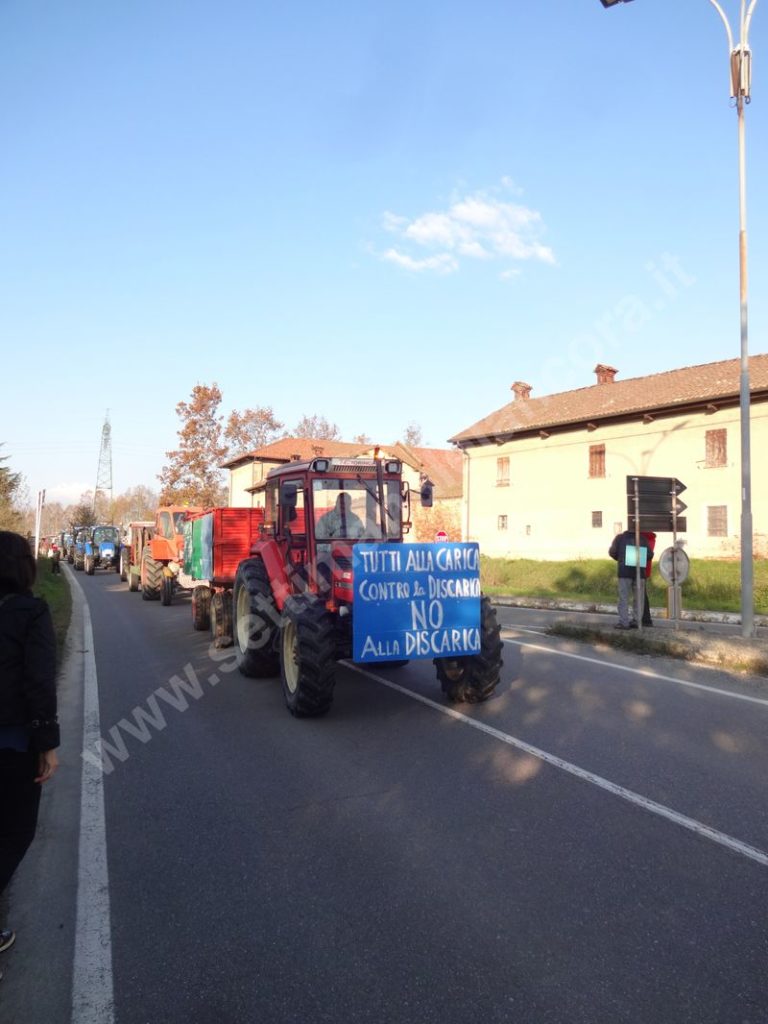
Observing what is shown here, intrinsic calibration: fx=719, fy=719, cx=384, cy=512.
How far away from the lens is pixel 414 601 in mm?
6715

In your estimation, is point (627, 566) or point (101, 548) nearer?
point (627, 566)

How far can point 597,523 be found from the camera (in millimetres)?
32250

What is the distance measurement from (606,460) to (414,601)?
89.2 feet

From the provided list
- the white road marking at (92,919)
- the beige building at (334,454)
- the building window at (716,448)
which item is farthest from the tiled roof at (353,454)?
the white road marking at (92,919)

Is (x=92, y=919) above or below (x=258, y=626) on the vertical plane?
below

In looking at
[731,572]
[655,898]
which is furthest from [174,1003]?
[731,572]

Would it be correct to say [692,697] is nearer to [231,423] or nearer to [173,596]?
[173,596]

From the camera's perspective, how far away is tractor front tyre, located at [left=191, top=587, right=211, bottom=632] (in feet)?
43.0

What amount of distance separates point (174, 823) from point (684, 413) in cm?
2850

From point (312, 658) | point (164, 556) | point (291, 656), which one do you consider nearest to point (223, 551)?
point (291, 656)

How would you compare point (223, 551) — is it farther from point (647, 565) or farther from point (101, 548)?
point (101, 548)

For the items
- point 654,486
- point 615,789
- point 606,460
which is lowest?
point 615,789

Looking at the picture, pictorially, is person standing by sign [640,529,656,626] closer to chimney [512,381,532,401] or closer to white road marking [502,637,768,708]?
white road marking [502,637,768,708]

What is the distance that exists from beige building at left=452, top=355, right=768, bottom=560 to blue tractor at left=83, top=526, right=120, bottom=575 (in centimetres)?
1885
